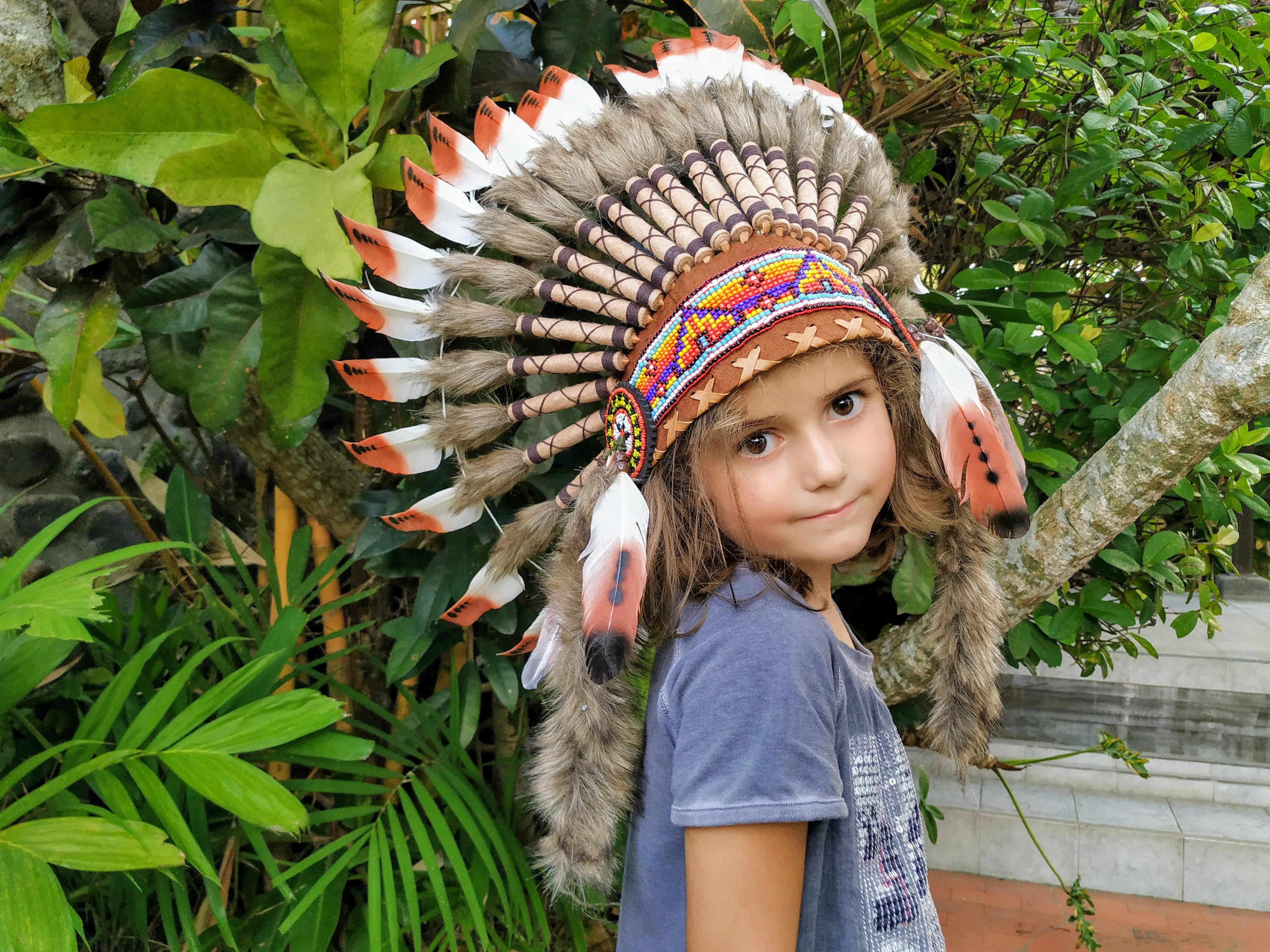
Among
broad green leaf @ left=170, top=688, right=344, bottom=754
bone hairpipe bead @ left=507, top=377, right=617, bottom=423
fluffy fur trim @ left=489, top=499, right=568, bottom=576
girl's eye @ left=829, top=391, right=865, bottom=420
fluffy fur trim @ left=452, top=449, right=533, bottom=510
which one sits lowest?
broad green leaf @ left=170, top=688, right=344, bottom=754

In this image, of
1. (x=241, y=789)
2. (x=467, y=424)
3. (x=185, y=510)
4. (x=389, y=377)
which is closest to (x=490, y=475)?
(x=467, y=424)

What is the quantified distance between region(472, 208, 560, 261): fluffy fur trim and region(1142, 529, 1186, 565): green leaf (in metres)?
1.17

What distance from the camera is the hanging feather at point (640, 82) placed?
39.9 inches

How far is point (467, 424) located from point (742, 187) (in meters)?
0.42

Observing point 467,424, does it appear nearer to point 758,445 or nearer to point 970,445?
point 758,445

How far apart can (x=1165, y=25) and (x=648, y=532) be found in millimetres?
1276

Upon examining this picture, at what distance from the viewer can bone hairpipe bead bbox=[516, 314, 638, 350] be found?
36.5 inches

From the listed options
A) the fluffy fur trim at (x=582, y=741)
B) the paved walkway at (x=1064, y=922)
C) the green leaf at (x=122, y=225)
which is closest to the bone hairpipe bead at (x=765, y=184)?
the fluffy fur trim at (x=582, y=741)

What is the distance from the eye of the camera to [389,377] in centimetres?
99

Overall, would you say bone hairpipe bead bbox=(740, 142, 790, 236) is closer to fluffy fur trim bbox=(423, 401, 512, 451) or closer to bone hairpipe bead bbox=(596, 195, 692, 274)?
bone hairpipe bead bbox=(596, 195, 692, 274)

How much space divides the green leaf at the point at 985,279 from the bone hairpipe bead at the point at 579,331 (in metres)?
0.84

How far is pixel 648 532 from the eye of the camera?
0.93 m

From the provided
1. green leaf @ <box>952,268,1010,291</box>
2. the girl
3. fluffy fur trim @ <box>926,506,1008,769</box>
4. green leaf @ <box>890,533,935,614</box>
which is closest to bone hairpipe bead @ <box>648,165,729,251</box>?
the girl

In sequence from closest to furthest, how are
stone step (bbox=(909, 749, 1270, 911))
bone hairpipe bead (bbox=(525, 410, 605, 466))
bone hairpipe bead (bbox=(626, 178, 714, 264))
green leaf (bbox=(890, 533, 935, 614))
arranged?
bone hairpipe bead (bbox=(626, 178, 714, 264)), bone hairpipe bead (bbox=(525, 410, 605, 466)), green leaf (bbox=(890, 533, 935, 614)), stone step (bbox=(909, 749, 1270, 911))
